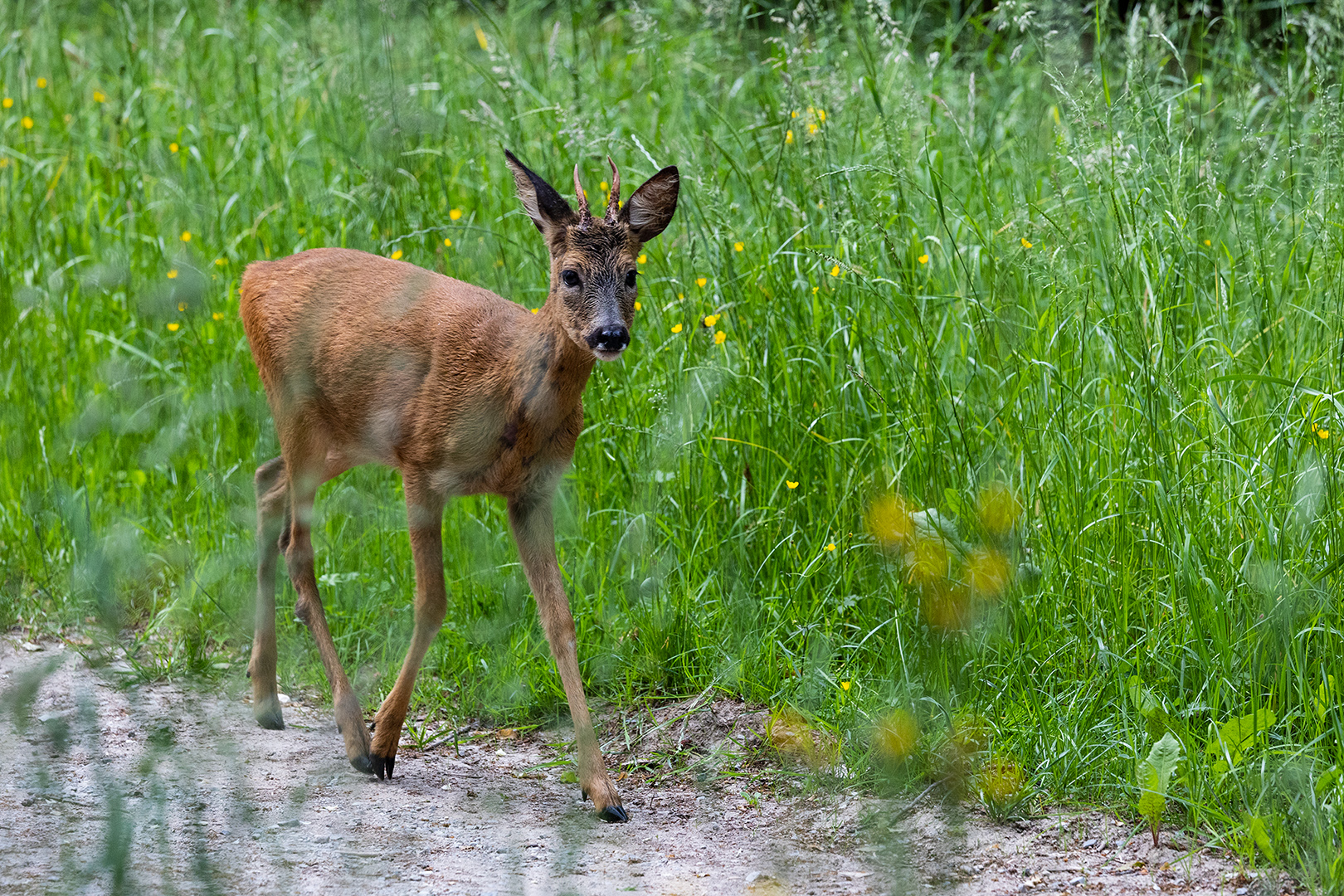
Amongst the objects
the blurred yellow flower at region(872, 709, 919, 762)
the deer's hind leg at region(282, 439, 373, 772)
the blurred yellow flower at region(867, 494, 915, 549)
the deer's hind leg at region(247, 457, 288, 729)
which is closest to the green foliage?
the blurred yellow flower at region(872, 709, 919, 762)

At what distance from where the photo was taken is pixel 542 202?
397cm

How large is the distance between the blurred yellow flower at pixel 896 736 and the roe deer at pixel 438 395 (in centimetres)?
74

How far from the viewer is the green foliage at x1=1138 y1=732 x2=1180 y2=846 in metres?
3.34

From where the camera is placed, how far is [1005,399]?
4.43 m

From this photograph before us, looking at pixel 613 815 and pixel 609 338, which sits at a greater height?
pixel 609 338

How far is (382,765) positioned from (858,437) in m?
1.87

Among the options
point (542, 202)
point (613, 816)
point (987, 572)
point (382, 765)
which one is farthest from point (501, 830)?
point (542, 202)

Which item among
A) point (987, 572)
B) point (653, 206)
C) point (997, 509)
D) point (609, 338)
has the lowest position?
point (987, 572)

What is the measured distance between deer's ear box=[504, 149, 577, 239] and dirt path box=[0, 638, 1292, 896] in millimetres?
1524

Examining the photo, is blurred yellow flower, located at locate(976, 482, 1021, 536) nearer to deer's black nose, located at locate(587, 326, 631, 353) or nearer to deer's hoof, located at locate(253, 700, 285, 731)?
deer's black nose, located at locate(587, 326, 631, 353)

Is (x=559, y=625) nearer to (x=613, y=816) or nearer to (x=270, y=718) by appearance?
(x=613, y=816)

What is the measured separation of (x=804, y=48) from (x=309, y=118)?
3463mm

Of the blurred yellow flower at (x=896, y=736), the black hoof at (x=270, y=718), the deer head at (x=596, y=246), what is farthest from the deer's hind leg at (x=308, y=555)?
the blurred yellow flower at (x=896, y=736)

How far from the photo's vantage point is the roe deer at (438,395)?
3955 millimetres
